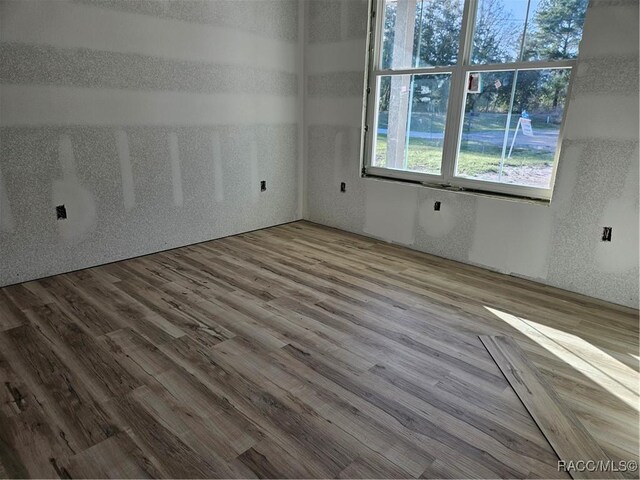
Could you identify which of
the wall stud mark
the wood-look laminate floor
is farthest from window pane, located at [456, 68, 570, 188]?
the wall stud mark

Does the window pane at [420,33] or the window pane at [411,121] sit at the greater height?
the window pane at [420,33]

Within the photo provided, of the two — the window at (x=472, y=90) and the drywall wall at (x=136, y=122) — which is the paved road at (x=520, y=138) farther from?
the drywall wall at (x=136, y=122)

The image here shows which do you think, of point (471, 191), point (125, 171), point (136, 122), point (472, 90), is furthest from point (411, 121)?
point (125, 171)

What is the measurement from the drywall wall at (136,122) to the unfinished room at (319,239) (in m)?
0.02

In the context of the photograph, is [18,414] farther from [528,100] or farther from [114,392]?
[528,100]

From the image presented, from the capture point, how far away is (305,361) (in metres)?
2.21

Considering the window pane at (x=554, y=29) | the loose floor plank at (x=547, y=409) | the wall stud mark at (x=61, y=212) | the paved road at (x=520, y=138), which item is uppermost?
the window pane at (x=554, y=29)

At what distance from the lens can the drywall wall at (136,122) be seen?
9.68ft

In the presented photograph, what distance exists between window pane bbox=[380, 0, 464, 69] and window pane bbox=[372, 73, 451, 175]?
0.48 feet

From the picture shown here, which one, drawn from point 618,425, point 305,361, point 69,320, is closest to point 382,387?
point 305,361

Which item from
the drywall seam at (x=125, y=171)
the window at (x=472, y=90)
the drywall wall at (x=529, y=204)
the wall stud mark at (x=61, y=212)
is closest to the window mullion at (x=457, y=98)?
the window at (x=472, y=90)

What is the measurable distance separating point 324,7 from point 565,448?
433 centimetres

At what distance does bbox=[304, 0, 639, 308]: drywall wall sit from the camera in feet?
9.31

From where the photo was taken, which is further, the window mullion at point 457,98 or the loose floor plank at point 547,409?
the window mullion at point 457,98
